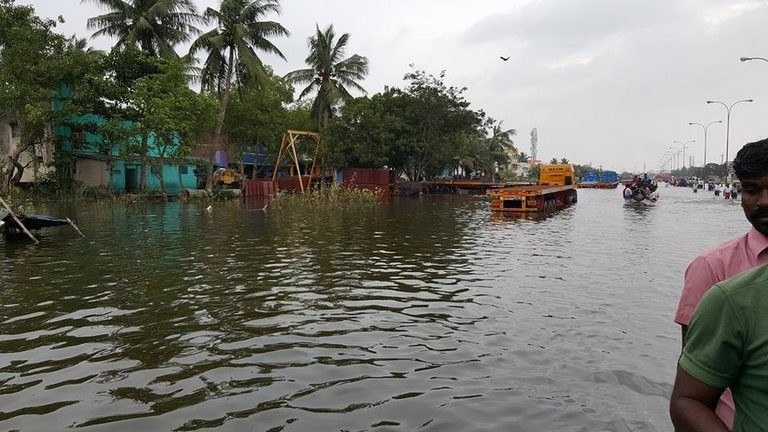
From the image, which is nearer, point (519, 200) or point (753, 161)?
point (753, 161)

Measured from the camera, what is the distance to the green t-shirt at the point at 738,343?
5.39ft

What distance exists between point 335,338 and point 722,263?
4.81 meters

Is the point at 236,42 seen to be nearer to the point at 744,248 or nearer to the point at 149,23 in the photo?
the point at 149,23

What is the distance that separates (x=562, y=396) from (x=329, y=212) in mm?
22117

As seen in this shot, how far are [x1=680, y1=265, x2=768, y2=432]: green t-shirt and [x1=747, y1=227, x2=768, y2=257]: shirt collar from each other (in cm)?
69

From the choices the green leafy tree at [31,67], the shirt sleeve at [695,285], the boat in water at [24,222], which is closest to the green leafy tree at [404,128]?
the green leafy tree at [31,67]

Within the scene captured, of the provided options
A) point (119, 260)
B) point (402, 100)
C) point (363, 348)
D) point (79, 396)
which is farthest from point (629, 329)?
point (402, 100)

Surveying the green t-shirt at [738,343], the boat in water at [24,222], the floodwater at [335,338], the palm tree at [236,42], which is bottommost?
the floodwater at [335,338]

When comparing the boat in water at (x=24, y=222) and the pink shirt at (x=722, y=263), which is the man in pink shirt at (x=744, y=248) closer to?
the pink shirt at (x=722, y=263)

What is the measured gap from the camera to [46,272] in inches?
419

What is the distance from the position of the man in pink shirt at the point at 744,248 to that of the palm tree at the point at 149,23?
37437 millimetres

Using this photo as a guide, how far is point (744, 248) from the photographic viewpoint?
237 centimetres

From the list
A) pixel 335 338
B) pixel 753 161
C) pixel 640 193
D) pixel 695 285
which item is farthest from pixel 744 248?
pixel 640 193

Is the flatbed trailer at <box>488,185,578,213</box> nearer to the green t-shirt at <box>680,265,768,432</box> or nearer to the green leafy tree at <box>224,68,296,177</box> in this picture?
the green leafy tree at <box>224,68,296,177</box>
